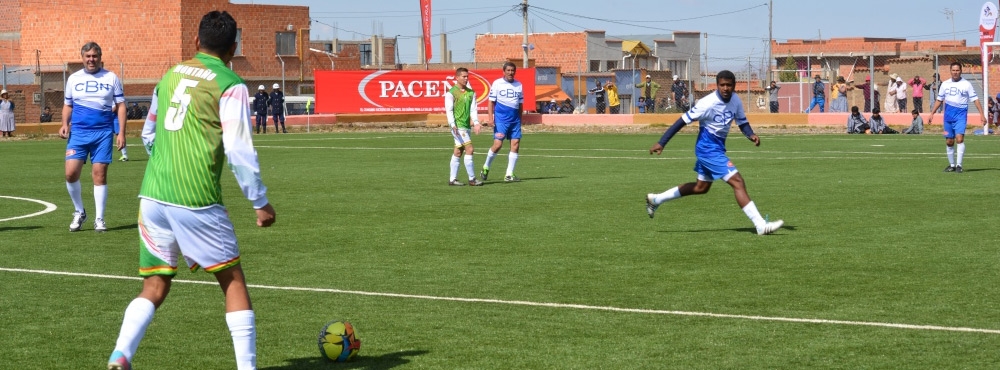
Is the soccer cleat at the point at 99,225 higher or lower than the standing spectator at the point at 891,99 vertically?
lower

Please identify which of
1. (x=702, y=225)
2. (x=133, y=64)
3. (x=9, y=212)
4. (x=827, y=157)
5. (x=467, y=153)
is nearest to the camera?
(x=702, y=225)

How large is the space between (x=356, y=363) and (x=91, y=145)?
804cm

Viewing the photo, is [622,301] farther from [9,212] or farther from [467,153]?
[467,153]

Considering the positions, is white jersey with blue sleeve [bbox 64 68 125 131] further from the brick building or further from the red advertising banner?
the brick building

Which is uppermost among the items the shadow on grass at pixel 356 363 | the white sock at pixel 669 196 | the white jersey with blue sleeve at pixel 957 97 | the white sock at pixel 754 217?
the white jersey with blue sleeve at pixel 957 97

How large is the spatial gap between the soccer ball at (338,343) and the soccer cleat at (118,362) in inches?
54.1

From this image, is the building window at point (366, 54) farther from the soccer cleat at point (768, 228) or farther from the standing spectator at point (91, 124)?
the soccer cleat at point (768, 228)

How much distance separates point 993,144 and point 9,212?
24.6 meters

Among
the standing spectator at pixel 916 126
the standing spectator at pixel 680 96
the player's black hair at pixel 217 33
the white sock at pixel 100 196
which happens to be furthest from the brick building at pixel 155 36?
the player's black hair at pixel 217 33

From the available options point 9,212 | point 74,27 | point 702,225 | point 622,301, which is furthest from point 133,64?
point 622,301

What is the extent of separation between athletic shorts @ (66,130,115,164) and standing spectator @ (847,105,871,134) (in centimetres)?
3126

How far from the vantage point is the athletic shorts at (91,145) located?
14.5 m

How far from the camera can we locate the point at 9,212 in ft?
57.4

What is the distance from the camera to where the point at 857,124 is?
41938 mm
